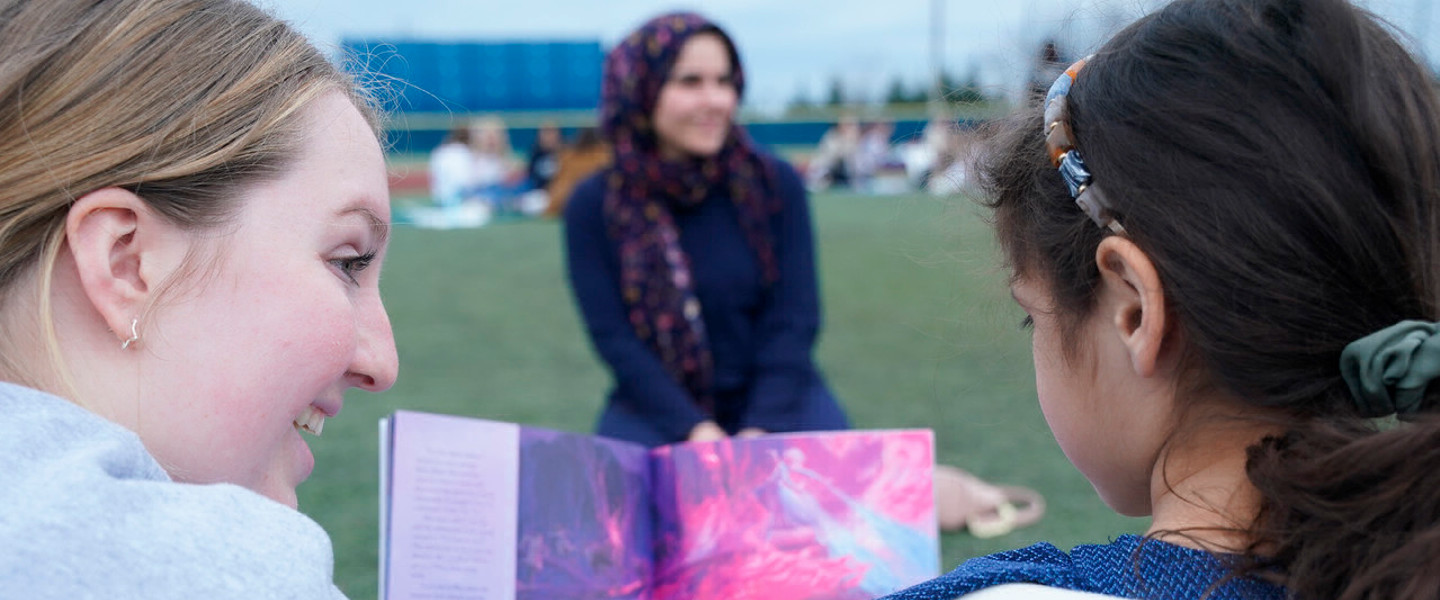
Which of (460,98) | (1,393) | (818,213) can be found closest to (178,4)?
(1,393)

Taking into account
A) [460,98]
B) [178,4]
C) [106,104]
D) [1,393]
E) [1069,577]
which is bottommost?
[1069,577]

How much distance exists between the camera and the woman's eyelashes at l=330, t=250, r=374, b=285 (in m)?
1.19

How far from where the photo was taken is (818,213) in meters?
15.6

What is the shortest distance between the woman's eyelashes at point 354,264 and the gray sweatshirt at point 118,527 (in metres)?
0.31

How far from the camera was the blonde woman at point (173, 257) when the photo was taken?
937 millimetres

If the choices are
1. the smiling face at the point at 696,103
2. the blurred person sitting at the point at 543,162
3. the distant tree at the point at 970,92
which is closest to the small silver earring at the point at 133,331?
the distant tree at the point at 970,92

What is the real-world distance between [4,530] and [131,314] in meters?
0.27

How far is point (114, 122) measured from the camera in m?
1.03

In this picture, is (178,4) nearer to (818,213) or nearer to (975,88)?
(975,88)

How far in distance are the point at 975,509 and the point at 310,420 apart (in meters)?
2.68

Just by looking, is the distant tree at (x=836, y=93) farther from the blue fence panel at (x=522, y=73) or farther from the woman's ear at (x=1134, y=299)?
the woman's ear at (x=1134, y=299)

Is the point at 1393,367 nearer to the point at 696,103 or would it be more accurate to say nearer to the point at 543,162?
the point at 696,103

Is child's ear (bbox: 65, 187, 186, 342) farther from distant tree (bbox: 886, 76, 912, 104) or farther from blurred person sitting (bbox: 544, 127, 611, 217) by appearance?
distant tree (bbox: 886, 76, 912, 104)

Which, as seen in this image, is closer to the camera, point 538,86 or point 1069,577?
point 1069,577
